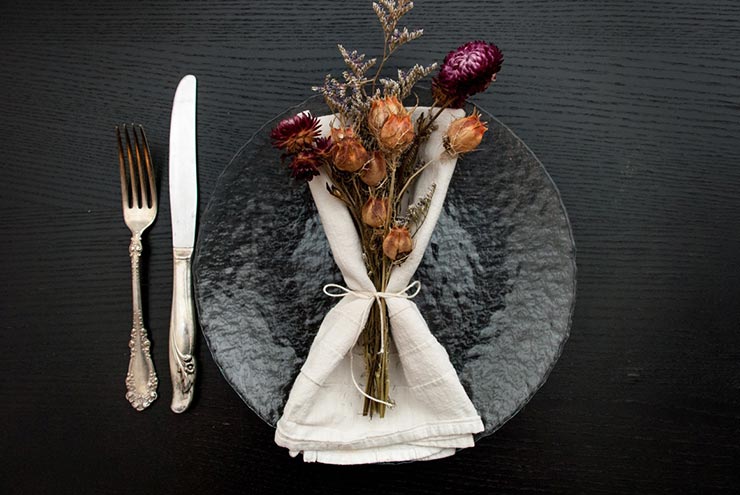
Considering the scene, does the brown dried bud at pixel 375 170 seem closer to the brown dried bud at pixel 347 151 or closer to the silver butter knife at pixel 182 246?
the brown dried bud at pixel 347 151

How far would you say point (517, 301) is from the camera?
61 centimetres

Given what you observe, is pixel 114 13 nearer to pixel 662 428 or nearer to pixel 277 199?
pixel 277 199

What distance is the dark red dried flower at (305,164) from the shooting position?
519 mm

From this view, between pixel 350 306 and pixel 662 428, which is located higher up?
pixel 350 306

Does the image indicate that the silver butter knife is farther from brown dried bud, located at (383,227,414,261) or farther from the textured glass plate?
brown dried bud, located at (383,227,414,261)

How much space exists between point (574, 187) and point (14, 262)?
693 mm

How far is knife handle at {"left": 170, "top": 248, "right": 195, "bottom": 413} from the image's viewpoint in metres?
0.63

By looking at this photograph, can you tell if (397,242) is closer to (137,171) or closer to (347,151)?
(347,151)

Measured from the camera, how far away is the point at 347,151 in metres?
0.50

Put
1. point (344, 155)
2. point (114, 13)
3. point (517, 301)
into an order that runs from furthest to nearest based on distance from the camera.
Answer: point (114, 13) < point (517, 301) < point (344, 155)

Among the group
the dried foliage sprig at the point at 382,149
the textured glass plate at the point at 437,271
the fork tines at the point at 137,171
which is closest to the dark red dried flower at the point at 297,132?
the dried foliage sprig at the point at 382,149

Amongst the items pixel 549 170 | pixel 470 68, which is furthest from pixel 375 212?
pixel 549 170

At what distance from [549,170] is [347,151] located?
0.95 feet

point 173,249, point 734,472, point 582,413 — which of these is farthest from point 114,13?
point 734,472
